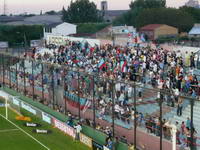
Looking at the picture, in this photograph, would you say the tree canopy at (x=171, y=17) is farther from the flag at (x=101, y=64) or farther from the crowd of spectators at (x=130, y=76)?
the flag at (x=101, y=64)

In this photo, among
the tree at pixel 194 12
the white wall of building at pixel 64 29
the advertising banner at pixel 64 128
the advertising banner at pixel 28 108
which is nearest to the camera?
the advertising banner at pixel 64 128

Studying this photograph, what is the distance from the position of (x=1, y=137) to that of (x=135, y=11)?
267 ft

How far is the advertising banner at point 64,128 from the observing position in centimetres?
2638

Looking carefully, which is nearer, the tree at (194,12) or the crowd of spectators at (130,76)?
the crowd of spectators at (130,76)

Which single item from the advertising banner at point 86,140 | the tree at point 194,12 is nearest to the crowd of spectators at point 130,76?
the advertising banner at point 86,140

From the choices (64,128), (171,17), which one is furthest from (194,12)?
(64,128)

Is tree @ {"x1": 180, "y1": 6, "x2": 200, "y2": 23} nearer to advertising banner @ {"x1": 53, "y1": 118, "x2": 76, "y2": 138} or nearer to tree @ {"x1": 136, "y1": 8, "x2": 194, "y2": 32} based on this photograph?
tree @ {"x1": 136, "y1": 8, "x2": 194, "y2": 32}

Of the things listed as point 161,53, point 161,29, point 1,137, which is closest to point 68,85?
point 1,137

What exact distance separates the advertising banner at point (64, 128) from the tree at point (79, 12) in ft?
295

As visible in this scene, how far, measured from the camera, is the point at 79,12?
387 feet

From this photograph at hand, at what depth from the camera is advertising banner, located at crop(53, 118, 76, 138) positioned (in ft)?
86.5

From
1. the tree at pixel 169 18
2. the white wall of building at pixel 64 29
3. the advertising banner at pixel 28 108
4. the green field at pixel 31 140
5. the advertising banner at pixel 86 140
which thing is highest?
the tree at pixel 169 18

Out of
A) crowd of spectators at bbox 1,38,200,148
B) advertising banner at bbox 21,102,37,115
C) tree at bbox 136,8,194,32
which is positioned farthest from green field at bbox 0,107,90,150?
tree at bbox 136,8,194,32

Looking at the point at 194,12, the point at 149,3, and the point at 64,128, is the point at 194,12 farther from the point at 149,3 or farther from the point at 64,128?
the point at 64,128
